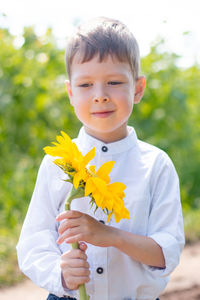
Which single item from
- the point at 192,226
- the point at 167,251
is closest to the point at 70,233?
the point at 167,251

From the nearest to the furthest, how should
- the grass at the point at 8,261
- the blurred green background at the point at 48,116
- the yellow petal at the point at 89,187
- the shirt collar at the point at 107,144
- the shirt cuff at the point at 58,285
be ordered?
1. the yellow petal at the point at 89,187
2. the shirt cuff at the point at 58,285
3. the shirt collar at the point at 107,144
4. the grass at the point at 8,261
5. the blurred green background at the point at 48,116

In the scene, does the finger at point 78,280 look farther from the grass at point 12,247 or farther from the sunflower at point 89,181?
the grass at point 12,247

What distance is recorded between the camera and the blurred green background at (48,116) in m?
4.25

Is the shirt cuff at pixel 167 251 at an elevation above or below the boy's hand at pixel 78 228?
below

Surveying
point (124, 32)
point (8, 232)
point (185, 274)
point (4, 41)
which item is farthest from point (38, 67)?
point (124, 32)

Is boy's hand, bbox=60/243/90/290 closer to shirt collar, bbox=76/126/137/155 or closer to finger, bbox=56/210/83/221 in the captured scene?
finger, bbox=56/210/83/221

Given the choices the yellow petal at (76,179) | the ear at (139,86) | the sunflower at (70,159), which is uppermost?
the ear at (139,86)

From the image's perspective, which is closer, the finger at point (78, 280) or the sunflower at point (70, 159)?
the sunflower at point (70, 159)

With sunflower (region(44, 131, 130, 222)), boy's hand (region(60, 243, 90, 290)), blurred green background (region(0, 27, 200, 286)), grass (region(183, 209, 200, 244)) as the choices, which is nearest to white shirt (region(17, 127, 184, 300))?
boy's hand (region(60, 243, 90, 290))

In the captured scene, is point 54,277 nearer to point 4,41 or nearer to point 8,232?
point 8,232

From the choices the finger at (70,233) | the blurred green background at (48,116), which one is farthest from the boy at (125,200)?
the blurred green background at (48,116)

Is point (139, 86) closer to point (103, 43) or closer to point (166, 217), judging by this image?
point (103, 43)

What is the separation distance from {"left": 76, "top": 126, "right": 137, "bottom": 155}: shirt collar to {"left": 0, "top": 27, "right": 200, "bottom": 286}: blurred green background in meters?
2.15

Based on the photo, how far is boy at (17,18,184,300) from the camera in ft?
5.72
